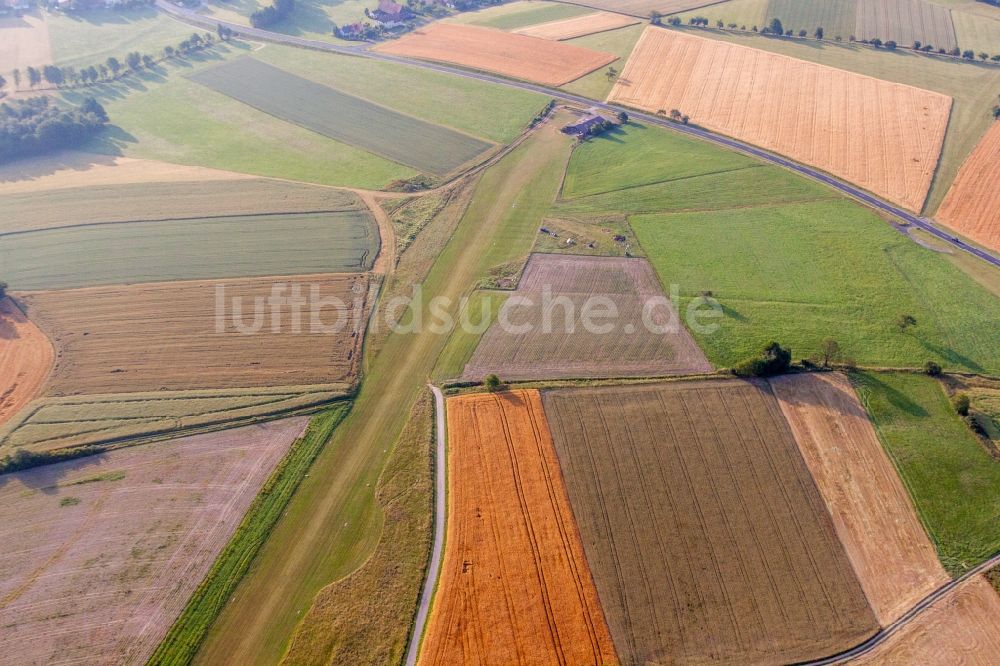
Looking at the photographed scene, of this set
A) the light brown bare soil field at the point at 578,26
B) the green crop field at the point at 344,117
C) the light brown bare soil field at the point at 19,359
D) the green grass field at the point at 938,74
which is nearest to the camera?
the light brown bare soil field at the point at 19,359

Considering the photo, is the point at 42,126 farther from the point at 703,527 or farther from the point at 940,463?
the point at 940,463

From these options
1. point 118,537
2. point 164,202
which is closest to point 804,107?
point 164,202

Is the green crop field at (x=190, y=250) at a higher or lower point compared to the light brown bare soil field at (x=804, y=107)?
lower

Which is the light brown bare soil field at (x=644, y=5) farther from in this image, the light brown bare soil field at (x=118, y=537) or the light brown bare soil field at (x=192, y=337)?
the light brown bare soil field at (x=118, y=537)

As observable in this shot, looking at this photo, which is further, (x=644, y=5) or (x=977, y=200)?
(x=644, y=5)

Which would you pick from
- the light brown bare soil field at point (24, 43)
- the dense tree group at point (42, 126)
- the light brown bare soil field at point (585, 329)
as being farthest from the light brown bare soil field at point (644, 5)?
the light brown bare soil field at point (24, 43)

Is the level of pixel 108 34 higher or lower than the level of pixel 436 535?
higher
